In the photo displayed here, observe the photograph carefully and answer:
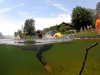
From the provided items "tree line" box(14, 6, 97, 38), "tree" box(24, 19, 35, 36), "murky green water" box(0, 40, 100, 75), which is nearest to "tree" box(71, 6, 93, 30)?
"tree line" box(14, 6, 97, 38)

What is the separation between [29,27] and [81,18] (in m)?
2.07

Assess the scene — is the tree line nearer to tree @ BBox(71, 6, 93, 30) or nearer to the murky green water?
tree @ BBox(71, 6, 93, 30)

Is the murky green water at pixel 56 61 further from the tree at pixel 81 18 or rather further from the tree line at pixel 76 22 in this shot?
the tree at pixel 81 18

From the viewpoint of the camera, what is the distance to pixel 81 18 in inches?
227

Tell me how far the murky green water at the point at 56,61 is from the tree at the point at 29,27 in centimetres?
57

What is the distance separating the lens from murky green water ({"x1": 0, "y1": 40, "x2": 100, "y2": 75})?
3.56 m

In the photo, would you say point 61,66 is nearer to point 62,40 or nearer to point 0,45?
point 62,40

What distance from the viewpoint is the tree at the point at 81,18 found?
18.0 ft

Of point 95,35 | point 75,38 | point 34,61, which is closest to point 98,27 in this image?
point 95,35

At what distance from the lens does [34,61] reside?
12.3 ft

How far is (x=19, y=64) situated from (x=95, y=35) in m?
1.85

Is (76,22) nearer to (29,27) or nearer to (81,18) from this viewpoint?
(81,18)

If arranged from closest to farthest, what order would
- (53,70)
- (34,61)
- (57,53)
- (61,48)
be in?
(53,70) → (34,61) → (57,53) → (61,48)

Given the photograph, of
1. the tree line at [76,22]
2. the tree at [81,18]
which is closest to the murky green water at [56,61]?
the tree line at [76,22]
